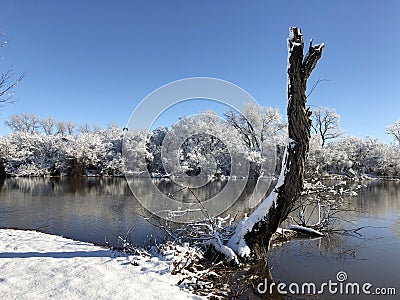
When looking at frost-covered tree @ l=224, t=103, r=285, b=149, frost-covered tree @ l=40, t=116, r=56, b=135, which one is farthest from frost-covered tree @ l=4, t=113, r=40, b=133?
→ frost-covered tree @ l=224, t=103, r=285, b=149

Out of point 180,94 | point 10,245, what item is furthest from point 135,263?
point 180,94

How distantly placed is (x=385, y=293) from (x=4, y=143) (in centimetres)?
4114

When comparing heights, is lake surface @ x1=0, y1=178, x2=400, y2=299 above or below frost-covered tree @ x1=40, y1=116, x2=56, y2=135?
below

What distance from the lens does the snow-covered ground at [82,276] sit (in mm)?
3190

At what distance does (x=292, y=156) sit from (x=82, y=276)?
3.85 meters

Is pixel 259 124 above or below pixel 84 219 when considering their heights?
above

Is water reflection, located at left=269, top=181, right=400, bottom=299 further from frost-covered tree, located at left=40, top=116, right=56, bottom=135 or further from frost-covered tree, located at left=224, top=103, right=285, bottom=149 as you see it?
frost-covered tree, located at left=40, top=116, right=56, bottom=135

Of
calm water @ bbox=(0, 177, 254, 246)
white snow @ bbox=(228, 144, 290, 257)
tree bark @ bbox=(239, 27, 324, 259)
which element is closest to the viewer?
tree bark @ bbox=(239, 27, 324, 259)

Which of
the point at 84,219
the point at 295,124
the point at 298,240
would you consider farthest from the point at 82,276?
the point at 84,219

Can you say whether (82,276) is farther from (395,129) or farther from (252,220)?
Answer: (395,129)

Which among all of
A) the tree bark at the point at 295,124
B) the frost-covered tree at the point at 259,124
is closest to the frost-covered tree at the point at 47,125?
the frost-covered tree at the point at 259,124

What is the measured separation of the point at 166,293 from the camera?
3.42 meters

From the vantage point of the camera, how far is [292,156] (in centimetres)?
487

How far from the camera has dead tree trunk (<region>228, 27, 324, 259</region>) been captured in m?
4.74
